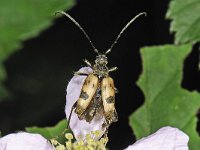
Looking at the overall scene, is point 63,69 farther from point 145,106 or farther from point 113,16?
point 145,106

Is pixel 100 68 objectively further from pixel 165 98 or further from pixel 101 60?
pixel 165 98

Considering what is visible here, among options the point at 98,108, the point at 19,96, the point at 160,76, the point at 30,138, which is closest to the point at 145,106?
the point at 160,76

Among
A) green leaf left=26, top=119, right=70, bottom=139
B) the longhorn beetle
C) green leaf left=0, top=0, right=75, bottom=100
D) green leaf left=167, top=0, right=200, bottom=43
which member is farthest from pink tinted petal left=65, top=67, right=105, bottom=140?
green leaf left=0, top=0, right=75, bottom=100

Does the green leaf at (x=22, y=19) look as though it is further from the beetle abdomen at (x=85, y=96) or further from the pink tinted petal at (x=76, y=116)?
the beetle abdomen at (x=85, y=96)

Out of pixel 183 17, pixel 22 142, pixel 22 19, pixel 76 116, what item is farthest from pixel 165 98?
pixel 22 19

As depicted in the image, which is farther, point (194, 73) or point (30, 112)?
point (30, 112)

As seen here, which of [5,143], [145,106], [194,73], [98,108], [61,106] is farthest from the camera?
[61,106]
